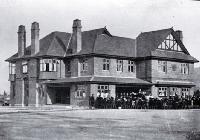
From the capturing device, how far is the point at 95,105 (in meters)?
33.8

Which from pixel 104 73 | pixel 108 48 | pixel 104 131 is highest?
pixel 108 48

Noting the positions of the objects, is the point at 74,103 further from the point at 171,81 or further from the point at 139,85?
the point at 171,81

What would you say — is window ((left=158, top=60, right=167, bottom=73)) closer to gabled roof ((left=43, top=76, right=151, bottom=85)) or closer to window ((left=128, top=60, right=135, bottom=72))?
gabled roof ((left=43, top=76, right=151, bottom=85))

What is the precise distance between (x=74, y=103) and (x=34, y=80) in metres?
5.36

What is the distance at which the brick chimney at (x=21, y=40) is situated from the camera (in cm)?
4172

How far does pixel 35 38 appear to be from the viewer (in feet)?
132

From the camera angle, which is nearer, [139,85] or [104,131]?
[104,131]

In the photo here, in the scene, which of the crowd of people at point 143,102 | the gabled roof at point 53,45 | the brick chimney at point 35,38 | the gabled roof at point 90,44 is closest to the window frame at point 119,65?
the gabled roof at point 90,44

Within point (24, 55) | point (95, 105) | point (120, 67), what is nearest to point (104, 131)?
point (95, 105)

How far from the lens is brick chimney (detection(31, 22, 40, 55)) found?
1569 inches

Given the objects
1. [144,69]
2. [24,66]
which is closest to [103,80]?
[144,69]

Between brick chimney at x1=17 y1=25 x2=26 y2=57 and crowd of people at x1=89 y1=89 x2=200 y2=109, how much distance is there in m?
12.3

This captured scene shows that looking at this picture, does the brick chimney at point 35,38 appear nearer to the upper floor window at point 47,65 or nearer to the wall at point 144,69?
the upper floor window at point 47,65

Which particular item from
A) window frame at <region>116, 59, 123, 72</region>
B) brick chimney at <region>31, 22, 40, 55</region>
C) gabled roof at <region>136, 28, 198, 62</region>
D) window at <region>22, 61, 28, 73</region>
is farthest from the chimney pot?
gabled roof at <region>136, 28, 198, 62</region>
